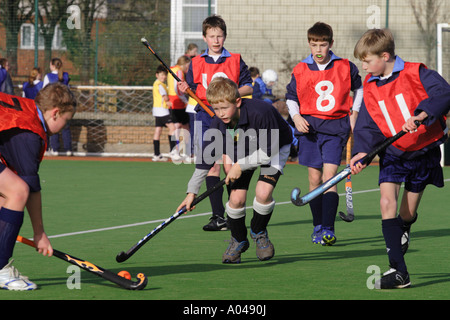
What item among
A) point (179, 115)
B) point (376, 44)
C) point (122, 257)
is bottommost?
point (122, 257)

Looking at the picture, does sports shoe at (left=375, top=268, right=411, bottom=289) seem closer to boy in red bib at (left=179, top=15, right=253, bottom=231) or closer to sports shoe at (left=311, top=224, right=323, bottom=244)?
sports shoe at (left=311, top=224, right=323, bottom=244)

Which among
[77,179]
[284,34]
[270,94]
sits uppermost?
[284,34]

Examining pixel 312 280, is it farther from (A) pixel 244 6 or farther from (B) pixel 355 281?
(A) pixel 244 6

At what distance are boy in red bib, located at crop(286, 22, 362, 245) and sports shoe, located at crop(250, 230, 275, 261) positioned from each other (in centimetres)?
88

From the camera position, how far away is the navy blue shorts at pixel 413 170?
4.65 metres

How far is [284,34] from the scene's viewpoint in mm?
14180

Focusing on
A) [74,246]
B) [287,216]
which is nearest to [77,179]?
[287,216]

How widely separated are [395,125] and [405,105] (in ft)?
0.43

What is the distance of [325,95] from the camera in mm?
6234

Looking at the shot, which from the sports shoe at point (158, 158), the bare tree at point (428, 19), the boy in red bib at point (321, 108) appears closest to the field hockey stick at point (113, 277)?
the boy in red bib at point (321, 108)

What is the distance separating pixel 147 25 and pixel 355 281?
11.1m

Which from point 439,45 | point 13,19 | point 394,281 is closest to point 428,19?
point 439,45

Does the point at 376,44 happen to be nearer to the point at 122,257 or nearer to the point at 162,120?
the point at 122,257

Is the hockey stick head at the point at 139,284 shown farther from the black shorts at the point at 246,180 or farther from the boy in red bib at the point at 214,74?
the boy in red bib at the point at 214,74
